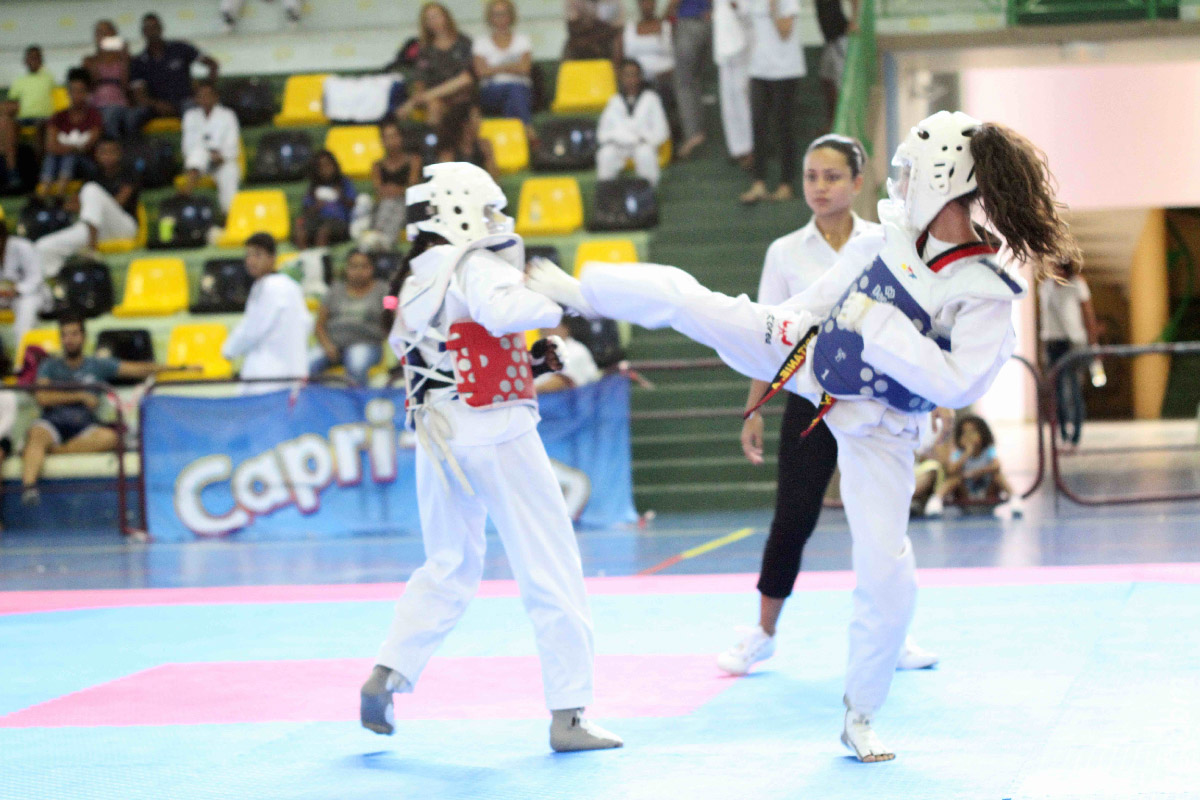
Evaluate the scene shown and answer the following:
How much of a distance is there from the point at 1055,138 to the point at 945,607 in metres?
10.1

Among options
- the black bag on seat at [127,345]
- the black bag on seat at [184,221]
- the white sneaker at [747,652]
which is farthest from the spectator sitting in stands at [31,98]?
the white sneaker at [747,652]

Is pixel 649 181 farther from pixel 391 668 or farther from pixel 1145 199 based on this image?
pixel 391 668

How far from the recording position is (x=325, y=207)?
12.1 meters

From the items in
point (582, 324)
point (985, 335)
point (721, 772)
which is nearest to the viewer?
point (985, 335)

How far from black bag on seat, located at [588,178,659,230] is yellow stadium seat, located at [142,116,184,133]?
5.07m

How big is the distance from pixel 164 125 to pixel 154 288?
9.10 ft

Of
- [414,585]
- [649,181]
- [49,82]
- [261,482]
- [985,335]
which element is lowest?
[261,482]

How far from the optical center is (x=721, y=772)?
139 inches

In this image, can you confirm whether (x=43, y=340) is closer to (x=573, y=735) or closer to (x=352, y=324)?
(x=352, y=324)

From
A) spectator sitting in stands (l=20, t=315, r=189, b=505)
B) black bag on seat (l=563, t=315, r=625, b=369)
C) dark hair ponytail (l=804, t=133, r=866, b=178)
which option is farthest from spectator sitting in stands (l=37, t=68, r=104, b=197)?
dark hair ponytail (l=804, t=133, r=866, b=178)

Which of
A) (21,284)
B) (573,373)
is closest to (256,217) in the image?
(21,284)

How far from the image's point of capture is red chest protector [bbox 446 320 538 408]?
12.5 ft

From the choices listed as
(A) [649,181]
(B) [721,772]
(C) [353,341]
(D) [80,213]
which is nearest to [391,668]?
(B) [721,772]

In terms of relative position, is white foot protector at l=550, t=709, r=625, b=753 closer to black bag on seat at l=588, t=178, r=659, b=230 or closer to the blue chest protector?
the blue chest protector
